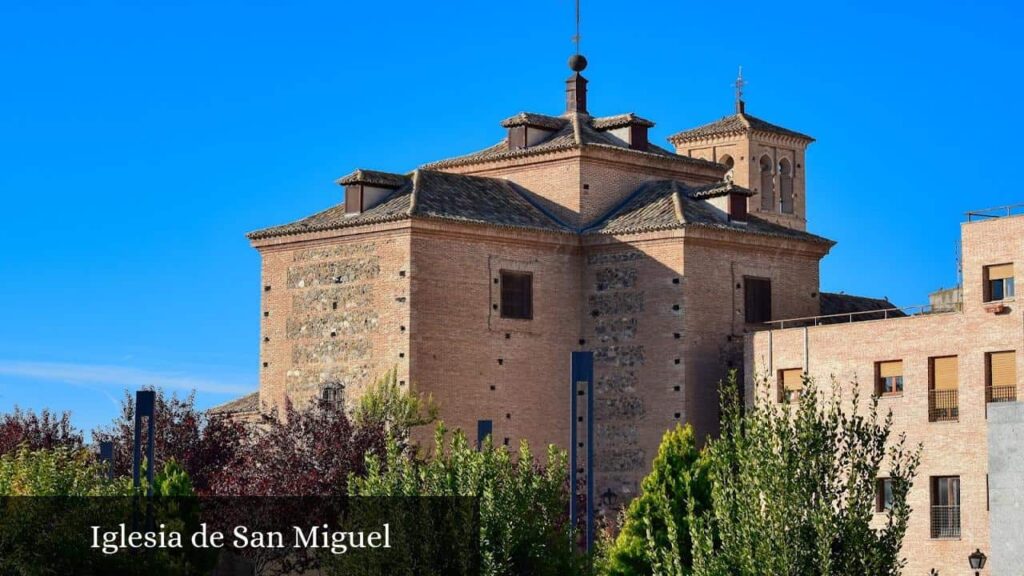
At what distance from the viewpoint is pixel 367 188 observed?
48.4 m

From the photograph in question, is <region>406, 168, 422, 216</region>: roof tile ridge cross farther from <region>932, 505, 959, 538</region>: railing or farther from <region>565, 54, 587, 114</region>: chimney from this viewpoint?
<region>932, 505, 959, 538</region>: railing

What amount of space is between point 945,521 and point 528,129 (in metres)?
16.0

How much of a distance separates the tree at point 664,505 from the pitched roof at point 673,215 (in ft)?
23.3

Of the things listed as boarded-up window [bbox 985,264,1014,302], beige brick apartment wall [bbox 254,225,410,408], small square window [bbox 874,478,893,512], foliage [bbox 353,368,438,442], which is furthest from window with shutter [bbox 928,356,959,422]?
beige brick apartment wall [bbox 254,225,410,408]

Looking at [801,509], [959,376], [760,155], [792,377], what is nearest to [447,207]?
[792,377]

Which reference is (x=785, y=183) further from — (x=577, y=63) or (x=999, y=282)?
(x=999, y=282)

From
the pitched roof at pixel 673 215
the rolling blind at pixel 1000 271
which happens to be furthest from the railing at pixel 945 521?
the pitched roof at pixel 673 215

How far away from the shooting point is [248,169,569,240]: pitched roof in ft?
155

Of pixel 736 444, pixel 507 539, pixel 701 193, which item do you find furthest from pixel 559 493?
pixel 701 193

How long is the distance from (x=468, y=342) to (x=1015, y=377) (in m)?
13.1

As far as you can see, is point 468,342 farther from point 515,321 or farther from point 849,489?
point 849,489

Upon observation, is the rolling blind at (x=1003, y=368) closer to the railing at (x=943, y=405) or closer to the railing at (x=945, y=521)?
the railing at (x=943, y=405)

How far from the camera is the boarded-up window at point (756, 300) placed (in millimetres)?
47750

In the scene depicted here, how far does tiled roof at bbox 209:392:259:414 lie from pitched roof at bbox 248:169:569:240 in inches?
274
